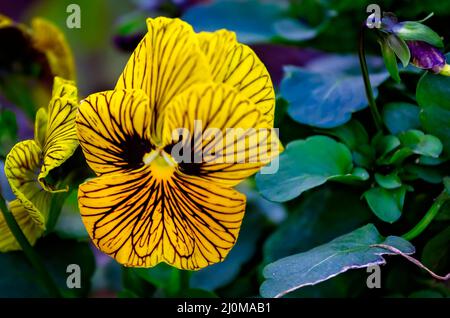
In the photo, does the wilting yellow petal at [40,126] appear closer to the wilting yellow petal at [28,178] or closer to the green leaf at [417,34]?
the wilting yellow petal at [28,178]

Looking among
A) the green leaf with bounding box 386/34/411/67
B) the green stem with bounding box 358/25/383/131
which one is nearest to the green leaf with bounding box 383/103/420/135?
the green stem with bounding box 358/25/383/131

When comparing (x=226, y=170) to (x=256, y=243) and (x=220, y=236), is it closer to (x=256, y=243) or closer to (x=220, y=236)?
(x=220, y=236)

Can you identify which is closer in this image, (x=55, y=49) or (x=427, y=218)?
(x=427, y=218)

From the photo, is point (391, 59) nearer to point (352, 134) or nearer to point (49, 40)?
point (352, 134)

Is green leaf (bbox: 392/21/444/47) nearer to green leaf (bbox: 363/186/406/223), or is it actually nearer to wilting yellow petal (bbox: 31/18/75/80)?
green leaf (bbox: 363/186/406/223)

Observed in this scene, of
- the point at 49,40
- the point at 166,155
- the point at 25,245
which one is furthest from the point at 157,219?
the point at 49,40
